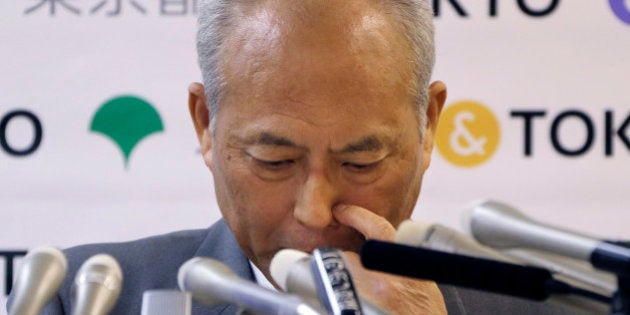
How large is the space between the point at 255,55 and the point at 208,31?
0.19m

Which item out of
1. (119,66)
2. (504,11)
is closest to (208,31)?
(119,66)

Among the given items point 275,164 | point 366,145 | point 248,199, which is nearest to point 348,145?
point 366,145

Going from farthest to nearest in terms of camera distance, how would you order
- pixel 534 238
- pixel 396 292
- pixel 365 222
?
pixel 365 222
pixel 396 292
pixel 534 238

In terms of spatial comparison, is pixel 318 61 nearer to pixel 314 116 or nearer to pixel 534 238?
pixel 314 116

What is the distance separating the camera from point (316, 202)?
6.95 feet

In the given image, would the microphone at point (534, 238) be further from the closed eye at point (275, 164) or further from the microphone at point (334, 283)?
the closed eye at point (275, 164)

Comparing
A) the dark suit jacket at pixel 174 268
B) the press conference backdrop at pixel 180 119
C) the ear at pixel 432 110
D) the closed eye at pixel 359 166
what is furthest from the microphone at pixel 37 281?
the press conference backdrop at pixel 180 119

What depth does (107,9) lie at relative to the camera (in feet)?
10.3

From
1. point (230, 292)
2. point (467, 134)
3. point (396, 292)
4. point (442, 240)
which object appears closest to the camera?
point (442, 240)

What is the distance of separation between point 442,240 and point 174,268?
1557 millimetres

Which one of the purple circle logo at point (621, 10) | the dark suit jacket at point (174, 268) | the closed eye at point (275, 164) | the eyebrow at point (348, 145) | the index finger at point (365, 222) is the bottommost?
the dark suit jacket at point (174, 268)

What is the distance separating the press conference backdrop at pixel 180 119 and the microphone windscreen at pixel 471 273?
2.05m

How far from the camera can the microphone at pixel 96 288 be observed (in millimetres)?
1303

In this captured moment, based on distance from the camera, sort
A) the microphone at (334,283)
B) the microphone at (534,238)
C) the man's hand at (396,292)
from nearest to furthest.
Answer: the microphone at (534,238) → the microphone at (334,283) → the man's hand at (396,292)
